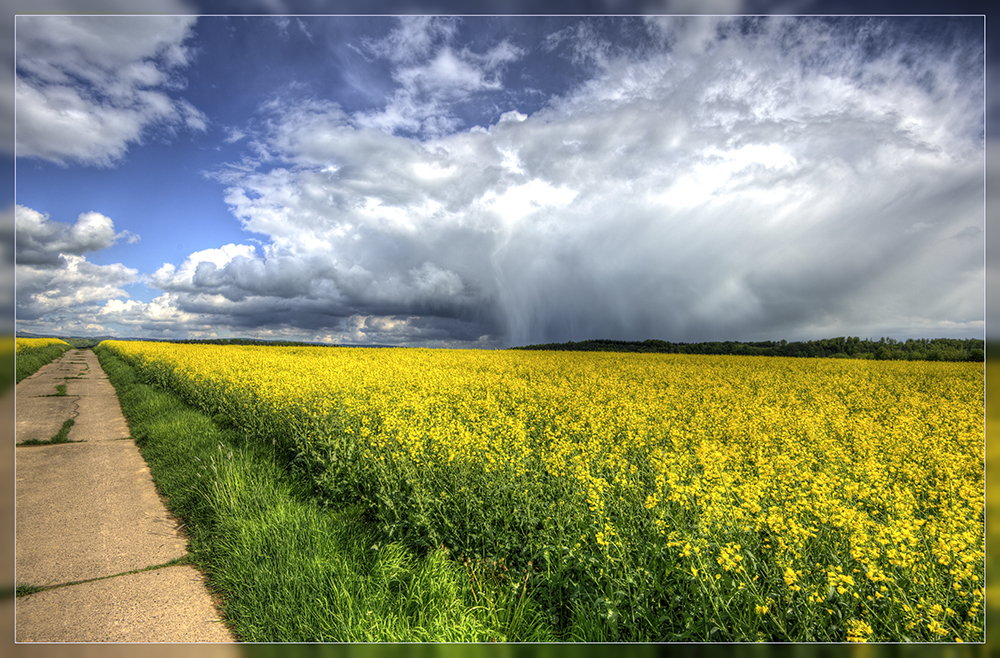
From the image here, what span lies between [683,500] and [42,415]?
1472cm

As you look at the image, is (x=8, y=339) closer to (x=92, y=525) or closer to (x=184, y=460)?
(x=92, y=525)

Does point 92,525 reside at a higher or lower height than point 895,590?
lower

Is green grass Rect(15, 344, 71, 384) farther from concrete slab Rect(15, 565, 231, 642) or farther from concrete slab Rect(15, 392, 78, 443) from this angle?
concrete slab Rect(15, 565, 231, 642)

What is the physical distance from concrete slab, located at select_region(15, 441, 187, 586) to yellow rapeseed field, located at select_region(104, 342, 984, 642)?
1.55 metres

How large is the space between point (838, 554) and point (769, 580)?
67 cm

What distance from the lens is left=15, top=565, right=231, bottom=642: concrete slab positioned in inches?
108

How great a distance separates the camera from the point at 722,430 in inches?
243

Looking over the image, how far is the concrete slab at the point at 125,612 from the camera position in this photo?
2.75m

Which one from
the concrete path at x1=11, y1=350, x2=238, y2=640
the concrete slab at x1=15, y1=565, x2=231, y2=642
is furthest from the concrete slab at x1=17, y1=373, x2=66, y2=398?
the concrete slab at x1=15, y1=565, x2=231, y2=642

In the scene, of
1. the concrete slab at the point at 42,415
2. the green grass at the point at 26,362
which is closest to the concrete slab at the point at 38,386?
the concrete slab at the point at 42,415

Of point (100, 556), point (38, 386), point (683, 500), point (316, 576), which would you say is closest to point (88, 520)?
point (100, 556)

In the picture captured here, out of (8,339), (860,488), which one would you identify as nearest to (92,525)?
(8,339)

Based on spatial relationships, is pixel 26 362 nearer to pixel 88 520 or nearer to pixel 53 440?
pixel 88 520

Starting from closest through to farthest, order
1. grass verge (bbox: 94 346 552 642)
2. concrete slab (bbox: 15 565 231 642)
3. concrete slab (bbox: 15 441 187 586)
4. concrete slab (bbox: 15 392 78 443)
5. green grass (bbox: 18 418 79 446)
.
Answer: grass verge (bbox: 94 346 552 642), concrete slab (bbox: 15 565 231 642), concrete slab (bbox: 15 441 187 586), green grass (bbox: 18 418 79 446), concrete slab (bbox: 15 392 78 443)
